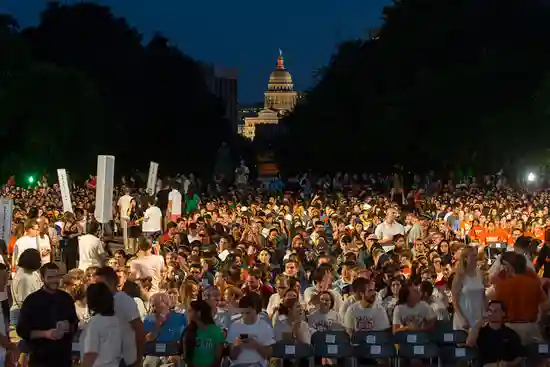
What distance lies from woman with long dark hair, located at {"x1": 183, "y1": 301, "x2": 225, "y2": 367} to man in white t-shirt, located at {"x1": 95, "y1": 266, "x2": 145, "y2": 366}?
50 cm

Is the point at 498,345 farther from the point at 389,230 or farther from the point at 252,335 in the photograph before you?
the point at 389,230

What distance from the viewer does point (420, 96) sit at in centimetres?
6481

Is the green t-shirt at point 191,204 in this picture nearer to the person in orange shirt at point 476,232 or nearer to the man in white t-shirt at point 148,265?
the person in orange shirt at point 476,232

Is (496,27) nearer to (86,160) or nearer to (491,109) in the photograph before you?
(491,109)

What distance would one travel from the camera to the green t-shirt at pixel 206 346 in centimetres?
1268

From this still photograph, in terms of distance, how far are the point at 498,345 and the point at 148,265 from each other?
6.27 metres

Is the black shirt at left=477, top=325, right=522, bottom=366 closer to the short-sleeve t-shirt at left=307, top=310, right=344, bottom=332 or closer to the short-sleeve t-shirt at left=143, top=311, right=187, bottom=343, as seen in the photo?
the short-sleeve t-shirt at left=307, top=310, right=344, bottom=332

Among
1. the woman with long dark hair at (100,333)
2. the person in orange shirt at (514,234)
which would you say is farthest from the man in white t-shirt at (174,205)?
the woman with long dark hair at (100,333)

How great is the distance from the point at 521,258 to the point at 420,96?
1998 inches

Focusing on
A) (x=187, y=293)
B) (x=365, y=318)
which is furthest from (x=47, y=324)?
(x=365, y=318)

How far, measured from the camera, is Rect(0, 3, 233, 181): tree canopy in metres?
47.6

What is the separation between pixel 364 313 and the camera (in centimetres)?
1491

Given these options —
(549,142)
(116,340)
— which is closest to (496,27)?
(549,142)

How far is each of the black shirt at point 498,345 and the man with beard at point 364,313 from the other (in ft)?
6.74
